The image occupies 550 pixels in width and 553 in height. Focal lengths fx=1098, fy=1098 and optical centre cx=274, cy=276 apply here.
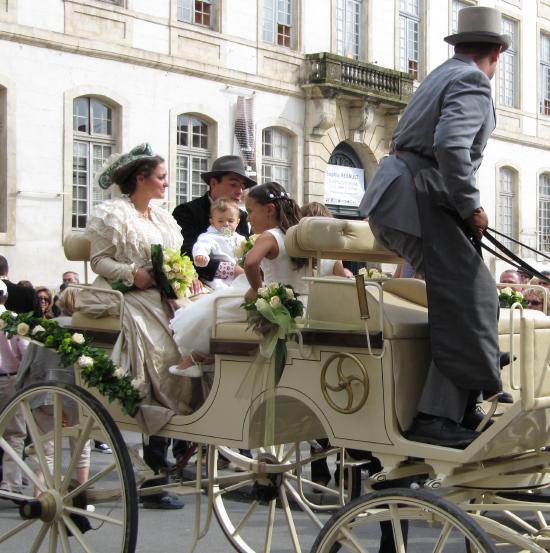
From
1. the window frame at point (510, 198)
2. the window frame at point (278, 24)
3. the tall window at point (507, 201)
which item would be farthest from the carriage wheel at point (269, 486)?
the tall window at point (507, 201)

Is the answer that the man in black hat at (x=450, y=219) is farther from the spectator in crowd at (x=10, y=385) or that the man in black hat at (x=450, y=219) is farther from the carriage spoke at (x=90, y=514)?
the spectator in crowd at (x=10, y=385)

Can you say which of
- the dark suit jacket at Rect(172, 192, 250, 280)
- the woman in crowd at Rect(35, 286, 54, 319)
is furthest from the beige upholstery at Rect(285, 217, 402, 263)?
the woman in crowd at Rect(35, 286, 54, 319)

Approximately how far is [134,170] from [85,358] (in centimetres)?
114

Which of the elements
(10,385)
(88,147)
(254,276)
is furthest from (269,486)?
(88,147)

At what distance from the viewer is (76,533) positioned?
5070mm

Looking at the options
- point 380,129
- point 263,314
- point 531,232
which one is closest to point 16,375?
point 263,314

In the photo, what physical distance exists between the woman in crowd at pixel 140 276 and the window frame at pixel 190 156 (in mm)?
14816

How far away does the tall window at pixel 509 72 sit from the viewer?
103ft

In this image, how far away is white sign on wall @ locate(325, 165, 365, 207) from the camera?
24703mm

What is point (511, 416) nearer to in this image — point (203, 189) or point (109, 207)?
point (109, 207)

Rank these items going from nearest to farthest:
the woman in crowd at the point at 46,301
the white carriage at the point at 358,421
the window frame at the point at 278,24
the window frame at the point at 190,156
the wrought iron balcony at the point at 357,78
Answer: the white carriage at the point at 358,421 → the woman in crowd at the point at 46,301 → the window frame at the point at 190,156 → the window frame at the point at 278,24 → the wrought iron balcony at the point at 357,78

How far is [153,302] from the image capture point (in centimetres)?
555

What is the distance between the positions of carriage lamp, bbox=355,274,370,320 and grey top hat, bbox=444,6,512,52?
105cm

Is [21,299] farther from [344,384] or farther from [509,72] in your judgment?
[509,72]
